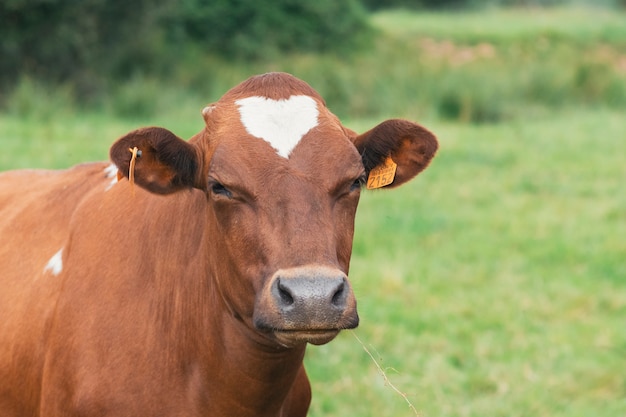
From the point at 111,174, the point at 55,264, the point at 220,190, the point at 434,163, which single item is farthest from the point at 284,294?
the point at 434,163

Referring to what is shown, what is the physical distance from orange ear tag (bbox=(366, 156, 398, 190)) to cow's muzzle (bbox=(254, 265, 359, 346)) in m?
0.80

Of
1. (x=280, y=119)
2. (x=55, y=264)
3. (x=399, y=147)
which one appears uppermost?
(x=280, y=119)

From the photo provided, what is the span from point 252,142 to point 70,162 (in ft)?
25.7

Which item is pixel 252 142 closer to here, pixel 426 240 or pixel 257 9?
pixel 426 240

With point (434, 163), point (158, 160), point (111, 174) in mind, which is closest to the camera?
point (158, 160)

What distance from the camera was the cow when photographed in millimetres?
3330

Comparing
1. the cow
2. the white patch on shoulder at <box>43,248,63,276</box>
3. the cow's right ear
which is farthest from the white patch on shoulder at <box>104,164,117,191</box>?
the cow's right ear

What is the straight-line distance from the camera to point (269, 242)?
3.33 meters

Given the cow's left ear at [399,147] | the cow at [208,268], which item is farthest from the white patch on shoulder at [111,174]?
the cow's left ear at [399,147]

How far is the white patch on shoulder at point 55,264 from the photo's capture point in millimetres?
4148

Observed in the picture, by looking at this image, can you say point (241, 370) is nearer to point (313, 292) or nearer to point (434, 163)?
point (313, 292)

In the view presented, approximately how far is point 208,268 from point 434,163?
9014 millimetres

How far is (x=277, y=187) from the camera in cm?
338

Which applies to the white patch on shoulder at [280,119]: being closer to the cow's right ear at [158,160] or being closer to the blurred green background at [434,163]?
the cow's right ear at [158,160]
